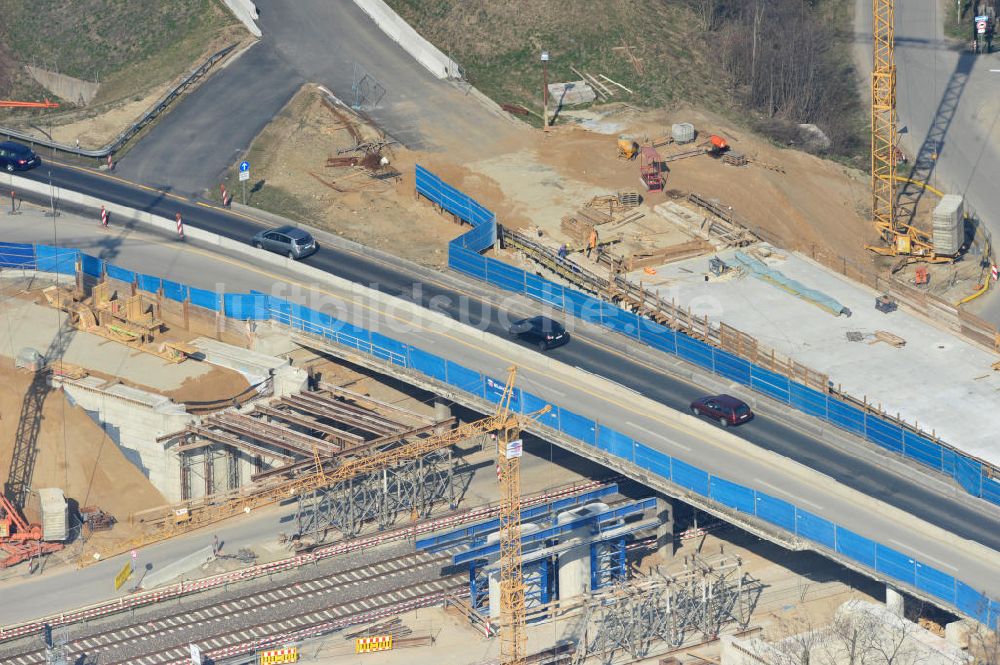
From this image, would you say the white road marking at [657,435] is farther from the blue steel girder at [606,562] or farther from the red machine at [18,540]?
the red machine at [18,540]

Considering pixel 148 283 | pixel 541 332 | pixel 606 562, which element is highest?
pixel 148 283

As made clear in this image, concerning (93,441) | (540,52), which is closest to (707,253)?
(540,52)

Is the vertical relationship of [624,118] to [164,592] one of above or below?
above

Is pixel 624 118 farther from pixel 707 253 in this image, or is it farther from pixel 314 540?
pixel 314 540

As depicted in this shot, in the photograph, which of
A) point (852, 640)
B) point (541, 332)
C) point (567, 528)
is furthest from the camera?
point (541, 332)

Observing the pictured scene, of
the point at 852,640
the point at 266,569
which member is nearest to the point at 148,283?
the point at 266,569

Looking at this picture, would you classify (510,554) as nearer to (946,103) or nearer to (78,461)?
(78,461)

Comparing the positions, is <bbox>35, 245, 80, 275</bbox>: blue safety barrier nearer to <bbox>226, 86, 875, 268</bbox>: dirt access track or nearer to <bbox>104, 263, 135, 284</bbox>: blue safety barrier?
<bbox>104, 263, 135, 284</bbox>: blue safety barrier
